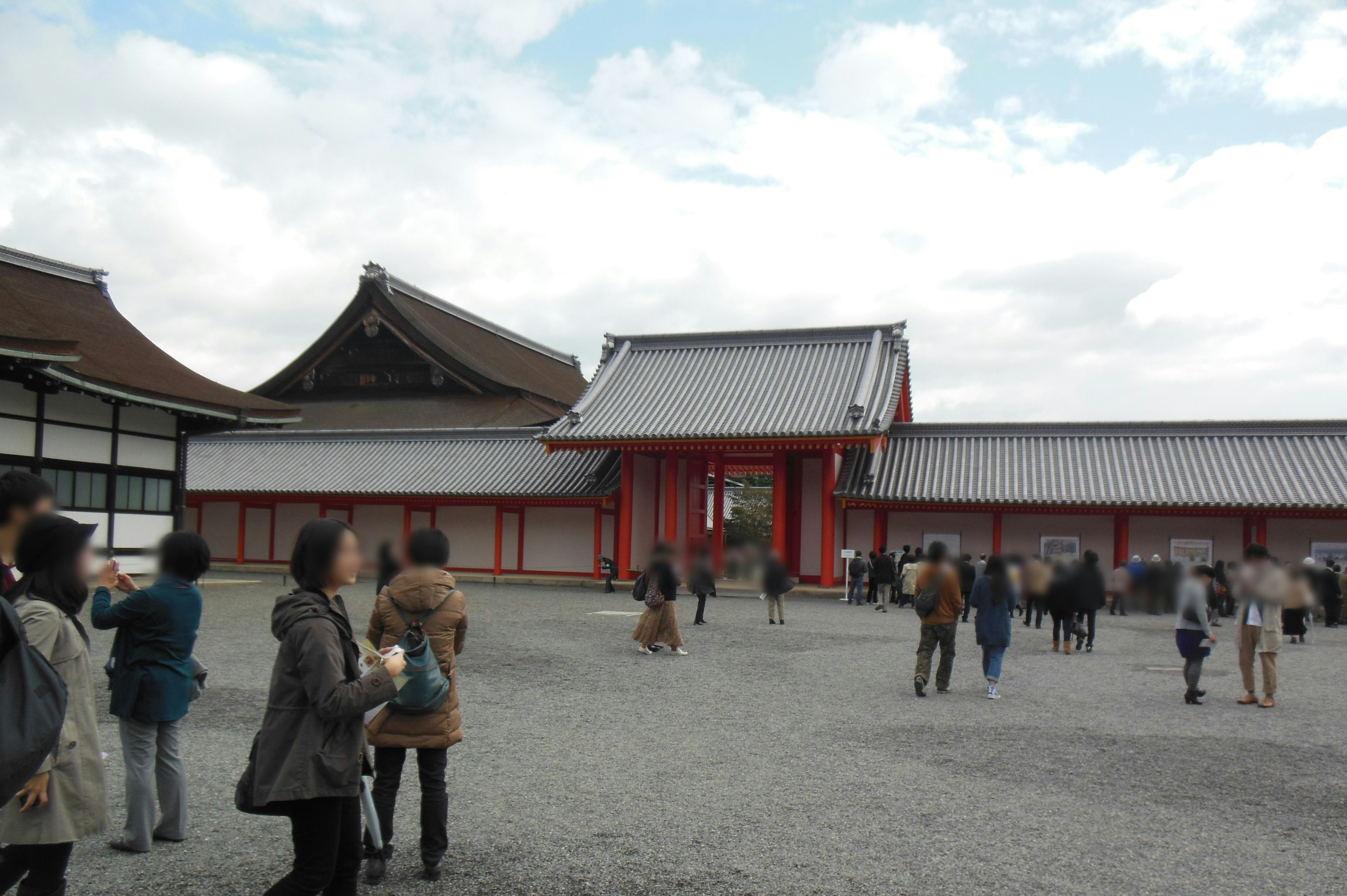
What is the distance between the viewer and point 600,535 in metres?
24.3

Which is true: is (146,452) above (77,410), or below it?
below

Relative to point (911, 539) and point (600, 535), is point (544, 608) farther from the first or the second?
point (911, 539)

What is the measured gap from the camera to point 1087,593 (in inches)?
492

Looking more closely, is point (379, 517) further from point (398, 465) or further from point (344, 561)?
point (344, 561)

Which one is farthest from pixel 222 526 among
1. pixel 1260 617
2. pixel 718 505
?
pixel 1260 617

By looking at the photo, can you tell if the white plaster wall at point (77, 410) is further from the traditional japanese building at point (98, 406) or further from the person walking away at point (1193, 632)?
the person walking away at point (1193, 632)

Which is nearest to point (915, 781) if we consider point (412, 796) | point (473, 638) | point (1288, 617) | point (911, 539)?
point (412, 796)

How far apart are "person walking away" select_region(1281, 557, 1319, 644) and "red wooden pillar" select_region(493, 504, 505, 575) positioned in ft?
54.4

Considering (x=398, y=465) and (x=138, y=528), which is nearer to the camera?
(x=138, y=528)

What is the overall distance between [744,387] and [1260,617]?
16508mm

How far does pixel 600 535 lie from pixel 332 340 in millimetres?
13797

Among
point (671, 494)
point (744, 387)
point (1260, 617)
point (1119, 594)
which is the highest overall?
point (744, 387)

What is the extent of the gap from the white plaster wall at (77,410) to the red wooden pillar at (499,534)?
31.0 feet

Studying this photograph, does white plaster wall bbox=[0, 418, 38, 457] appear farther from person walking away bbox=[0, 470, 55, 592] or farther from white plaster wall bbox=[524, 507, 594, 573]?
person walking away bbox=[0, 470, 55, 592]
